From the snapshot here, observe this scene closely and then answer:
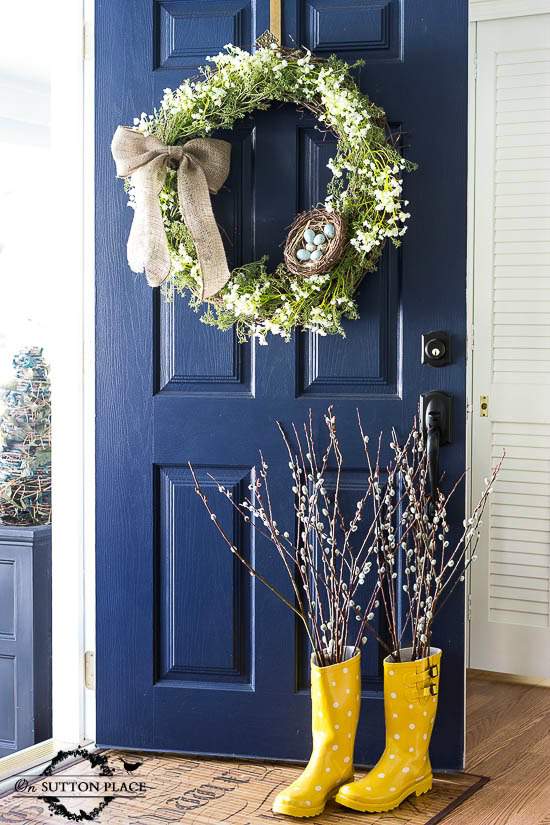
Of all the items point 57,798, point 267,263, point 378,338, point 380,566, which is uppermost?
point 267,263

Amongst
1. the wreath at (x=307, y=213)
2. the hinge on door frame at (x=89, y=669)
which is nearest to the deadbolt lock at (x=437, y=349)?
the wreath at (x=307, y=213)

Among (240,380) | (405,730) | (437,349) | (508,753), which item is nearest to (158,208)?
(240,380)

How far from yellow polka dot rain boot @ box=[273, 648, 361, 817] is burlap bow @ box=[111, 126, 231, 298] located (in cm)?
96

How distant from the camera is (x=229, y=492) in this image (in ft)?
8.41

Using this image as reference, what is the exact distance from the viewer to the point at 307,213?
2432 mm

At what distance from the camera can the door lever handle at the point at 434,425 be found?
243 centimetres

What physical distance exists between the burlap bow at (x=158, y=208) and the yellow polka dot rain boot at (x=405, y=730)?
3.36 feet

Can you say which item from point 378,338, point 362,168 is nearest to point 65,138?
point 362,168

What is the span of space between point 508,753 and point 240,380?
49.1 inches

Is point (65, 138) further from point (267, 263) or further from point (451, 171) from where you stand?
point (451, 171)

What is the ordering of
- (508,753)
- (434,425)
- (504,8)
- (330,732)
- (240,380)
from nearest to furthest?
(330,732) → (434,425) → (240,380) → (508,753) → (504,8)

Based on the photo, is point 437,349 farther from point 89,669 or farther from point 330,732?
point 89,669

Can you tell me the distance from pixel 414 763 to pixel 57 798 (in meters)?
0.86

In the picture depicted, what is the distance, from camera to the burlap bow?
238 centimetres
